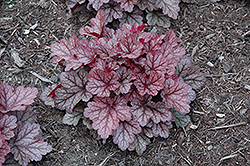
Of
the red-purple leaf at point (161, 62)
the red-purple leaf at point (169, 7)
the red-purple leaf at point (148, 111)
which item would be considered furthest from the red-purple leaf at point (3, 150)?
the red-purple leaf at point (169, 7)

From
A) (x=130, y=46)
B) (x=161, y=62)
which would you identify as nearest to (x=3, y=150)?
(x=130, y=46)

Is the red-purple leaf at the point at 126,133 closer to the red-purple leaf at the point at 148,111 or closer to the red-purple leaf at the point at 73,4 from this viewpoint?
the red-purple leaf at the point at 148,111

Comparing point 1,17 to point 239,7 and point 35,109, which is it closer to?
point 35,109

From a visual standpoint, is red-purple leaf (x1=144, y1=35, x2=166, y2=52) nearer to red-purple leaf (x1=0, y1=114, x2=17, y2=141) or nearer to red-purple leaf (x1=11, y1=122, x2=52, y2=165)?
red-purple leaf (x1=11, y1=122, x2=52, y2=165)

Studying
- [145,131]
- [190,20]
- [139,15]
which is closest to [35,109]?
[145,131]

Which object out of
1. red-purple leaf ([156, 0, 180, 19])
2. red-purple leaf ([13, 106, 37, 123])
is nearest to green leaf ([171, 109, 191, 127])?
red-purple leaf ([156, 0, 180, 19])
